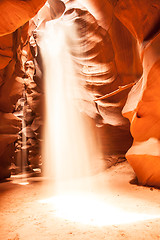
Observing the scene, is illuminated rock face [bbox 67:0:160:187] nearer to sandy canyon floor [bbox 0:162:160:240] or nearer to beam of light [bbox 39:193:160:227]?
sandy canyon floor [bbox 0:162:160:240]

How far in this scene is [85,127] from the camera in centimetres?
919

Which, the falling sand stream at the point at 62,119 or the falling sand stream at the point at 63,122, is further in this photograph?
the falling sand stream at the point at 62,119

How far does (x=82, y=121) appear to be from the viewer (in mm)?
9266

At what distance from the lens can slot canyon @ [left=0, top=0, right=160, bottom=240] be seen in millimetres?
2887

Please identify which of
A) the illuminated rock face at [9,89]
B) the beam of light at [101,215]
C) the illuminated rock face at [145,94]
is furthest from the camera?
the illuminated rock face at [9,89]

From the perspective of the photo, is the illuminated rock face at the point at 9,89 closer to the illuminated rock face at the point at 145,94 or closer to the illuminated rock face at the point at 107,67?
the illuminated rock face at the point at 107,67

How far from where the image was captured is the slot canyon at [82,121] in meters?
2.89

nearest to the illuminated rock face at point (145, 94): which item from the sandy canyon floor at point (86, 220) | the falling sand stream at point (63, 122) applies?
the sandy canyon floor at point (86, 220)

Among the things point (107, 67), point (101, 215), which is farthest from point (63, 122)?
point (101, 215)

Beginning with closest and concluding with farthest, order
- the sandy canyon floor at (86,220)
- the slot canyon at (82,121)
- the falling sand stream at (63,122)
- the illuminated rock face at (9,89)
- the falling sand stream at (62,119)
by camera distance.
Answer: the sandy canyon floor at (86,220), the slot canyon at (82,121), the illuminated rock face at (9,89), the falling sand stream at (63,122), the falling sand stream at (62,119)

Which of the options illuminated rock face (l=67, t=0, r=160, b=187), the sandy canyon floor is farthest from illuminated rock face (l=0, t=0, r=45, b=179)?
the sandy canyon floor

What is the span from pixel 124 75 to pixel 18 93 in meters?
4.73

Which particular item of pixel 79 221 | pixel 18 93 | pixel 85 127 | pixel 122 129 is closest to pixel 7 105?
pixel 18 93

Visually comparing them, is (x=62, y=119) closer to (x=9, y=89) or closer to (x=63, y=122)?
(x=63, y=122)
